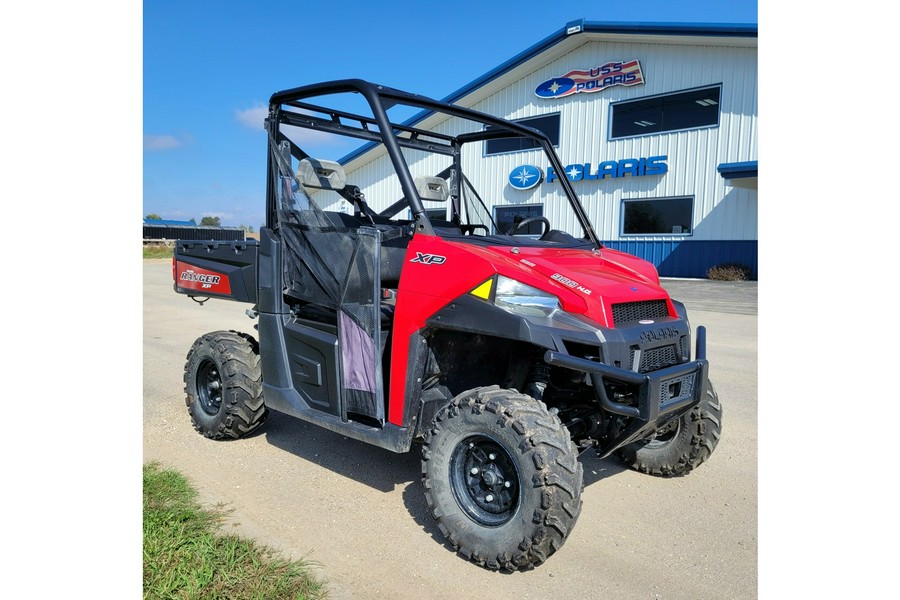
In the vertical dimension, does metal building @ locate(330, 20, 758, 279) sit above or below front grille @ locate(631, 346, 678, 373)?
above

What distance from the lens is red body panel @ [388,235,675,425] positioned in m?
2.95

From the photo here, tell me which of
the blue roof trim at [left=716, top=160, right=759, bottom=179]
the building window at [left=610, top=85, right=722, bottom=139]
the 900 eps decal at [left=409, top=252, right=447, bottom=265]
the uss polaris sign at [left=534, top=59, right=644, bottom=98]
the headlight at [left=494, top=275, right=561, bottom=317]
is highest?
the uss polaris sign at [left=534, top=59, right=644, bottom=98]

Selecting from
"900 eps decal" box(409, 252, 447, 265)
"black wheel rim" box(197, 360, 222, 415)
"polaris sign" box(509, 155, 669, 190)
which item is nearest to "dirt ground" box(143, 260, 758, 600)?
"black wheel rim" box(197, 360, 222, 415)

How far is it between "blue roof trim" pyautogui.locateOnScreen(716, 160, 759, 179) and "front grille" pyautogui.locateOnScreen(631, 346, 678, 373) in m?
14.6

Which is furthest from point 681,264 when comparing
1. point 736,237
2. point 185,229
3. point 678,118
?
point 185,229

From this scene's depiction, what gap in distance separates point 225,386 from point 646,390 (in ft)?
9.55

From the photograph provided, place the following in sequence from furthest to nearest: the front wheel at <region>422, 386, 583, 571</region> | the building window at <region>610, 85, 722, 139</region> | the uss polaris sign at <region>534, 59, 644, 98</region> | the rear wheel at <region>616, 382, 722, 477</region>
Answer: the uss polaris sign at <region>534, 59, 644, 98</region> < the building window at <region>610, 85, 722, 139</region> < the rear wheel at <region>616, 382, 722, 477</region> < the front wheel at <region>422, 386, 583, 571</region>

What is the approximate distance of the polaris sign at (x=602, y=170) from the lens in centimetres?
1875

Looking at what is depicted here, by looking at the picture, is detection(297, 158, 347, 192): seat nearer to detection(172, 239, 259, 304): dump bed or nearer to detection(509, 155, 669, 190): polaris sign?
detection(172, 239, 259, 304): dump bed

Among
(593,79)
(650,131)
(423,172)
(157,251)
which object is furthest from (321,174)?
(157,251)

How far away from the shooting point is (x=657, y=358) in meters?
3.13

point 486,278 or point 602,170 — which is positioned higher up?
point 602,170

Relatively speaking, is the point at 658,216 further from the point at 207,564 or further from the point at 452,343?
the point at 207,564

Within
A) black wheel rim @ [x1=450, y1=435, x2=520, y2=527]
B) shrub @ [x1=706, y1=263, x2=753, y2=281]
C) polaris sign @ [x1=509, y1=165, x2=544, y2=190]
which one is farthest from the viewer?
polaris sign @ [x1=509, y1=165, x2=544, y2=190]
